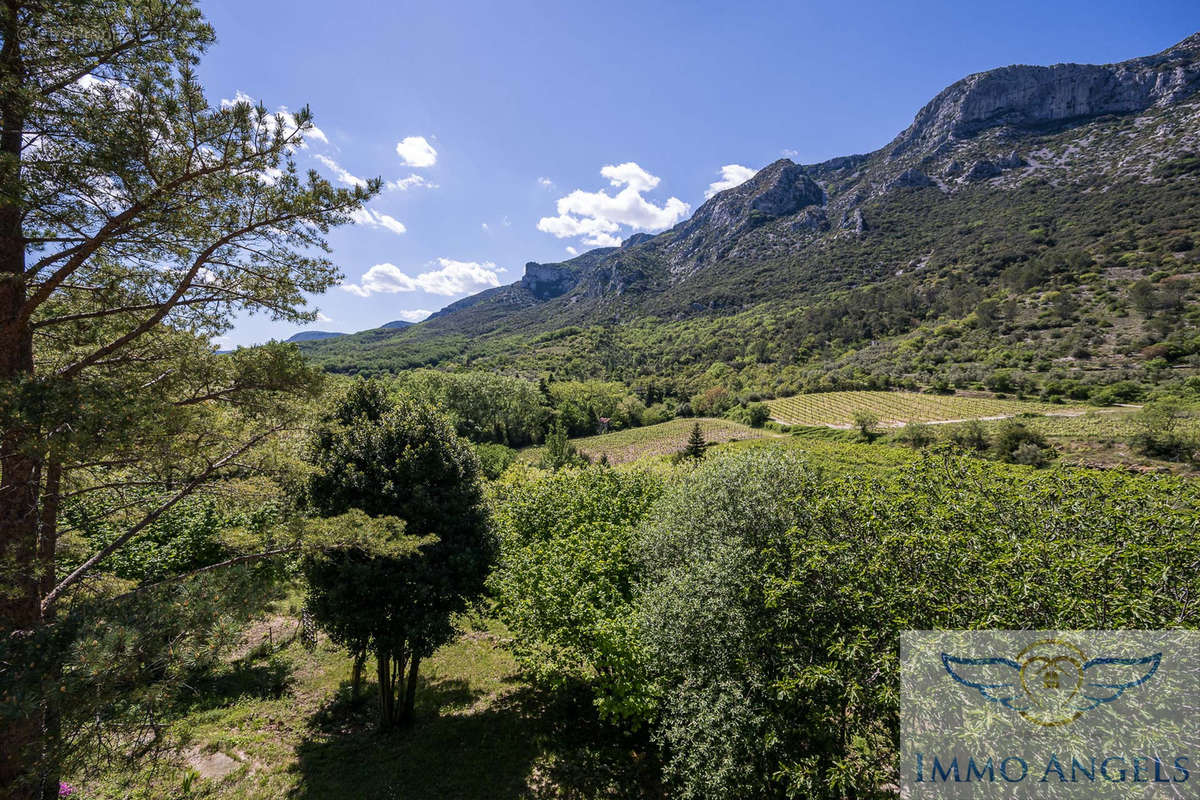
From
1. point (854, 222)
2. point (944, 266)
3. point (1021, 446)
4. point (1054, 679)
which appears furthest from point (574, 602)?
point (854, 222)

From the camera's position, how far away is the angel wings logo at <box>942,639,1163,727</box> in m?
4.58

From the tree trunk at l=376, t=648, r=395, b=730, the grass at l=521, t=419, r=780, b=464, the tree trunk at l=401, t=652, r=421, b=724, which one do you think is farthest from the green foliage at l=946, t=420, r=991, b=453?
the tree trunk at l=376, t=648, r=395, b=730

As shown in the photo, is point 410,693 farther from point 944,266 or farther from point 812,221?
point 812,221

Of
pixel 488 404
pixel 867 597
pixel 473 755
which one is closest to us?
pixel 867 597

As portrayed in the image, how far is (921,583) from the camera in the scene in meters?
6.07

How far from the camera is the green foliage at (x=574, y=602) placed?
30.7 feet

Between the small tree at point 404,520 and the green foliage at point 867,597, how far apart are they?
15.8ft

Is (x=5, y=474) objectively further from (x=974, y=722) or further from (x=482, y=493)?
(x=974, y=722)

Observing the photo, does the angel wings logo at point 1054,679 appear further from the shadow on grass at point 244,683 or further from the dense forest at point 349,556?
the shadow on grass at point 244,683

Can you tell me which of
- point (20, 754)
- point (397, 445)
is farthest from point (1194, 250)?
point (20, 754)

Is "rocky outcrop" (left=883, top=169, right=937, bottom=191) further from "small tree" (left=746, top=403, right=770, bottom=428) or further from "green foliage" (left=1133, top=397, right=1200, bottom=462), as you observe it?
"green foliage" (left=1133, top=397, right=1200, bottom=462)

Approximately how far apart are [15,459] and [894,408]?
210 ft

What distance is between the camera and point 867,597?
6.86 m

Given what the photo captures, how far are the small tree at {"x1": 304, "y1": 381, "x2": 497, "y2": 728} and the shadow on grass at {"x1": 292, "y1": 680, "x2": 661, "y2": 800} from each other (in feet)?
3.36
